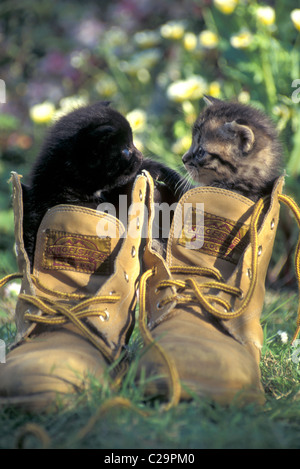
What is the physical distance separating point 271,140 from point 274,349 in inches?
26.5

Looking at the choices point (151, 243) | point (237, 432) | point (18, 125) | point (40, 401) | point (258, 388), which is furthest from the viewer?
point (18, 125)

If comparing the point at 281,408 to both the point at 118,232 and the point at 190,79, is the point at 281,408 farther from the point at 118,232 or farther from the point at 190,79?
the point at 190,79

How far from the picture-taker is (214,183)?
1.84 metres

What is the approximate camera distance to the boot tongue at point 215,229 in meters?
1.58

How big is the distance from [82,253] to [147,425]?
555 millimetres

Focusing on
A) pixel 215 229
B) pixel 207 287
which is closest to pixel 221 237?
pixel 215 229

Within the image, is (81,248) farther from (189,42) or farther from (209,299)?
(189,42)

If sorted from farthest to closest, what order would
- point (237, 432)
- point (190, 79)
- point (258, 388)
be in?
point (190, 79) < point (258, 388) < point (237, 432)

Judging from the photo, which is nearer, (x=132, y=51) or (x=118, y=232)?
(x=118, y=232)

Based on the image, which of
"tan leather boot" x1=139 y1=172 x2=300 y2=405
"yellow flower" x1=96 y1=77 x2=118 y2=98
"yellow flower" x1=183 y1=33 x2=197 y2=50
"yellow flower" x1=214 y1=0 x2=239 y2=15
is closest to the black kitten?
"tan leather boot" x1=139 y1=172 x2=300 y2=405

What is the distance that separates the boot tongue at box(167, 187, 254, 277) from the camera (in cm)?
158

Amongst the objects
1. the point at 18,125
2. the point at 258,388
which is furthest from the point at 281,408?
the point at 18,125

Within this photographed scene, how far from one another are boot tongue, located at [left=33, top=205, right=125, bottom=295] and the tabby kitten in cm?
45

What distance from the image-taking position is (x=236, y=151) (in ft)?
6.03
